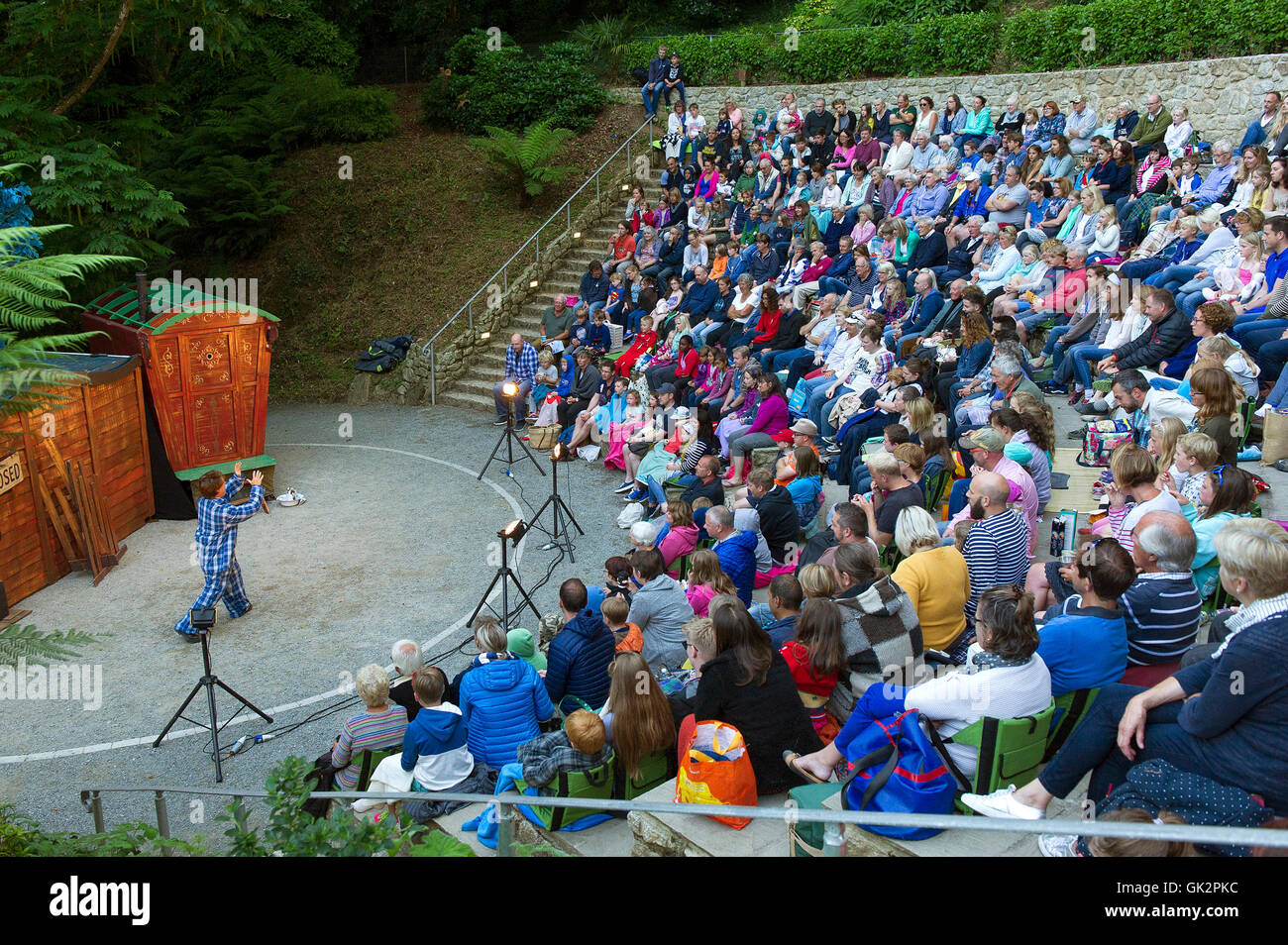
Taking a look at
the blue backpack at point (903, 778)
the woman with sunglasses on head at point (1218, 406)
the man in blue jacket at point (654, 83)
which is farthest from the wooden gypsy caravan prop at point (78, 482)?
the man in blue jacket at point (654, 83)

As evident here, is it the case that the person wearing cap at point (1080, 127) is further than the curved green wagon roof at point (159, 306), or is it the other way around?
the person wearing cap at point (1080, 127)

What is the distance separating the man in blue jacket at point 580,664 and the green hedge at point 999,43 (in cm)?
1400

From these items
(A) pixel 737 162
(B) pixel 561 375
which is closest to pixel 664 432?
(B) pixel 561 375

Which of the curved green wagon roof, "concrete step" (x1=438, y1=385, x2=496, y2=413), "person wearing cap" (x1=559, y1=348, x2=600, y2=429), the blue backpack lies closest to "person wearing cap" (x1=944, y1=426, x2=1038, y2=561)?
the blue backpack

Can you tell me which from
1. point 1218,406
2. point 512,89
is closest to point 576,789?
point 1218,406

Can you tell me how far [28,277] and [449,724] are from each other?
3.44 metres

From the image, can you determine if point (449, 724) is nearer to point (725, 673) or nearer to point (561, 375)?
point (725, 673)

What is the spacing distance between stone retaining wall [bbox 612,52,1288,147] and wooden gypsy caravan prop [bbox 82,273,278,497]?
12.6 m

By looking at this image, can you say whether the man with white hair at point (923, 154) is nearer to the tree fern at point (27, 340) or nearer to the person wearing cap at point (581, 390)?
the person wearing cap at point (581, 390)

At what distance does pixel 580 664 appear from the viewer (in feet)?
23.2

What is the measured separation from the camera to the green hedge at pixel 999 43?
1534 cm

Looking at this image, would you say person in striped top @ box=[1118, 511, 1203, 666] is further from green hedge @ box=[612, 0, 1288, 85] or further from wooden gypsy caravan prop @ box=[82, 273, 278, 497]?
green hedge @ box=[612, 0, 1288, 85]

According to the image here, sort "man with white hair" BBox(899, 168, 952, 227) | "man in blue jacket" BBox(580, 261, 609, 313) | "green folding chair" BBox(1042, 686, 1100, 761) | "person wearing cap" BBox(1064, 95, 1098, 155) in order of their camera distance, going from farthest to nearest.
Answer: "man in blue jacket" BBox(580, 261, 609, 313) → "person wearing cap" BBox(1064, 95, 1098, 155) → "man with white hair" BBox(899, 168, 952, 227) → "green folding chair" BBox(1042, 686, 1100, 761)

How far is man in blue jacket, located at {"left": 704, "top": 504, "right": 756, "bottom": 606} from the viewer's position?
8750 millimetres
